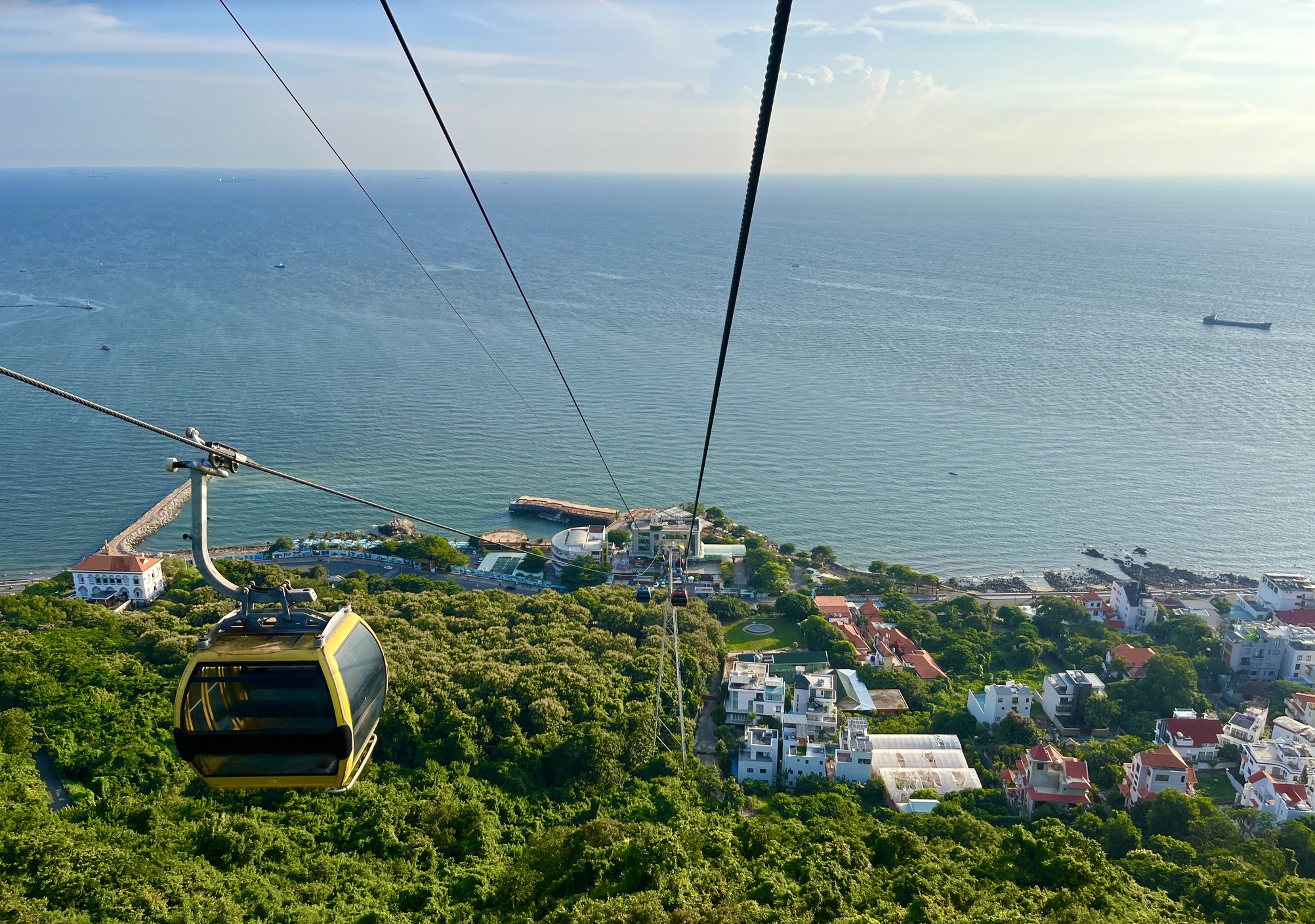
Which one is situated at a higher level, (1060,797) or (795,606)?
(795,606)

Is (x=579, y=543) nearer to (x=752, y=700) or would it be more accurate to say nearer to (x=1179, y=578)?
(x=752, y=700)

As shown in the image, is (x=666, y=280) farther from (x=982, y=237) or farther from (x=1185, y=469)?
(x=982, y=237)

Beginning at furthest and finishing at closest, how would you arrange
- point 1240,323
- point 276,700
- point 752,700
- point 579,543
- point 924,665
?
1. point 1240,323
2. point 579,543
3. point 924,665
4. point 752,700
5. point 276,700

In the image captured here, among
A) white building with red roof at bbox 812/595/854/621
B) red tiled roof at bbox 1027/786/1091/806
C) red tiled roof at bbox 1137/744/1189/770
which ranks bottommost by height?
red tiled roof at bbox 1027/786/1091/806

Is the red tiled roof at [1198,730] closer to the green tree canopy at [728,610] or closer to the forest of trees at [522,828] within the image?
the forest of trees at [522,828]

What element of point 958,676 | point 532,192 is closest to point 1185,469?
point 958,676

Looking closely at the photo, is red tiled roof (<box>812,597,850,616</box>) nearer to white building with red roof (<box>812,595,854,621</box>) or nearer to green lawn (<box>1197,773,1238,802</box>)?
white building with red roof (<box>812,595,854,621</box>)

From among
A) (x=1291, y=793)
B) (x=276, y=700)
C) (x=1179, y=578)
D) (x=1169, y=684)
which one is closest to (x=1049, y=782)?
(x=1291, y=793)

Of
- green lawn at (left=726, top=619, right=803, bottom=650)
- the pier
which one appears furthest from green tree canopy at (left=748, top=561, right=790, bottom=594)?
the pier
